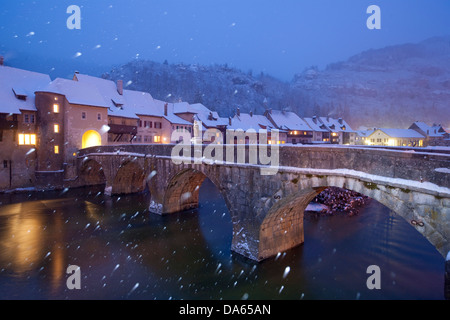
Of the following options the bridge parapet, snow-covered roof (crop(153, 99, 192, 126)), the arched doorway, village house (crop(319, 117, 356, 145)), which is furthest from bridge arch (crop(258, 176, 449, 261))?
village house (crop(319, 117, 356, 145))

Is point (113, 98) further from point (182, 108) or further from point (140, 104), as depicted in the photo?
point (182, 108)

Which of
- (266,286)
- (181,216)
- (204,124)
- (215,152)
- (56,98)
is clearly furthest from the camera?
(204,124)

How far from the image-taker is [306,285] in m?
12.4

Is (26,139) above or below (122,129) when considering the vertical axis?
below

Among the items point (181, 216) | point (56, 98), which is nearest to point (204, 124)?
point (56, 98)

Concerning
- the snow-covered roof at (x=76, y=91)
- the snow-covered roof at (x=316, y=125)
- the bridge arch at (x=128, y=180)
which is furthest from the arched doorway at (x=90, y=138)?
the snow-covered roof at (x=316, y=125)

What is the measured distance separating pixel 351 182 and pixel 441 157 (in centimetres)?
282

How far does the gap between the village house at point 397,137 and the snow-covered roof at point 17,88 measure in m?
64.9

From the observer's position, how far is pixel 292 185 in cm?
1168

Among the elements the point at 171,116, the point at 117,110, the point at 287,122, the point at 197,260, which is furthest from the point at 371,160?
the point at 287,122

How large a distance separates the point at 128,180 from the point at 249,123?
3350cm
